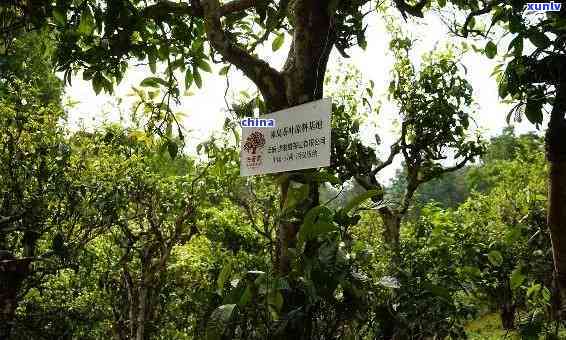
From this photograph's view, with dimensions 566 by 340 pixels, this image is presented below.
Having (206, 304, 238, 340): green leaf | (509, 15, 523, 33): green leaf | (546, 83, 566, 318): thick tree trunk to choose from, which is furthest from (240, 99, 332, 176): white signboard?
(509, 15, 523, 33): green leaf

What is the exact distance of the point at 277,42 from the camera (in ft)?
8.27

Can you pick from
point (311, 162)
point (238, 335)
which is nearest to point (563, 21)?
point (311, 162)

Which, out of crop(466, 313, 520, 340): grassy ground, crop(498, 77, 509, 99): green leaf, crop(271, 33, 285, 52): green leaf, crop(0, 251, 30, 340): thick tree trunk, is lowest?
crop(466, 313, 520, 340): grassy ground

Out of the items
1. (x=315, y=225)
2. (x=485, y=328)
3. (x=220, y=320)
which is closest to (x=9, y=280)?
(x=220, y=320)

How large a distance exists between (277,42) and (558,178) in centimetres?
148

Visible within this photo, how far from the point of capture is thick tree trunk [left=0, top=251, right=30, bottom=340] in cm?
190

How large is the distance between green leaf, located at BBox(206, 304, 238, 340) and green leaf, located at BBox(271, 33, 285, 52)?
1352 millimetres

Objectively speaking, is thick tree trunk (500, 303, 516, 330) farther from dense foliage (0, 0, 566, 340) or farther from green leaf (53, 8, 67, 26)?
green leaf (53, 8, 67, 26)

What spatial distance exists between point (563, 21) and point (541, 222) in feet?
4.54

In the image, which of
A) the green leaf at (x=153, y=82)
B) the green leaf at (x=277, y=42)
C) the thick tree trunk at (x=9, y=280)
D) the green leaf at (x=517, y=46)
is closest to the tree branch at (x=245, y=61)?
the green leaf at (x=153, y=82)

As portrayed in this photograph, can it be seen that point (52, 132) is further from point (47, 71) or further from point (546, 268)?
point (47, 71)

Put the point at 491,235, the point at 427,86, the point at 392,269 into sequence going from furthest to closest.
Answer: the point at 491,235 < the point at 427,86 < the point at 392,269

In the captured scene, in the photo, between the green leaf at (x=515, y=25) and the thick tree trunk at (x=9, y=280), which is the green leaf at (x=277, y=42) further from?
the thick tree trunk at (x=9, y=280)

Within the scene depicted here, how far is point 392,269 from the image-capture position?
110 inches
